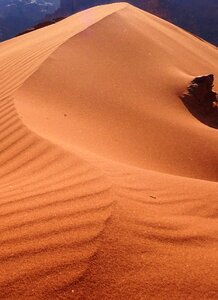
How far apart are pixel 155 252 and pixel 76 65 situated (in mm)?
5472

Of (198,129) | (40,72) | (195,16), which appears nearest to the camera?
(198,129)

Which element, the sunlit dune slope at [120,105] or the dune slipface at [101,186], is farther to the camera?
the sunlit dune slope at [120,105]

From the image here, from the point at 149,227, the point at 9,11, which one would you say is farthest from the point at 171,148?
the point at 9,11

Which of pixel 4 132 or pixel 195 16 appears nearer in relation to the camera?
pixel 4 132

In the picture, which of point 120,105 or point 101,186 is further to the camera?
point 120,105

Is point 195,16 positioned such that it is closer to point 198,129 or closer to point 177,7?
point 177,7

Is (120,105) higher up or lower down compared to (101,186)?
lower down

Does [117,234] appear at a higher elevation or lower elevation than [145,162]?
higher

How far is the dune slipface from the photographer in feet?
6.01

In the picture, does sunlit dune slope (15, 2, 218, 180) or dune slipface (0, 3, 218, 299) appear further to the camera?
sunlit dune slope (15, 2, 218, 180)

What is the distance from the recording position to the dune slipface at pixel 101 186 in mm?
1832

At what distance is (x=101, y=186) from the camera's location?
2.66 meters

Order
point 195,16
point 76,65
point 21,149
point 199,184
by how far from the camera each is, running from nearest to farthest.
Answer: point 199,184, point 21,149, point 76,65, point 195,16

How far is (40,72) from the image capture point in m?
6.34
